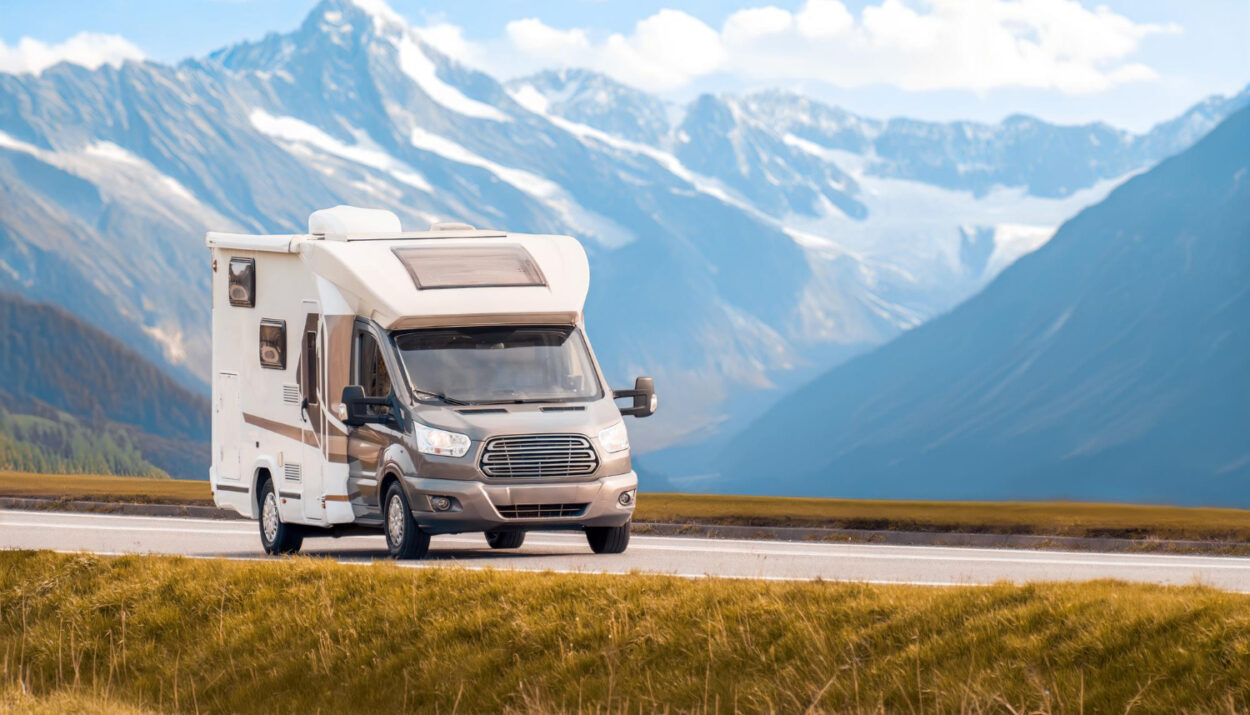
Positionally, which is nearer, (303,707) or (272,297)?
(303,707)

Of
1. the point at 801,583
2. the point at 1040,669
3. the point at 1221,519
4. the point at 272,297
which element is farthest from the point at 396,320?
the point at 1221,519

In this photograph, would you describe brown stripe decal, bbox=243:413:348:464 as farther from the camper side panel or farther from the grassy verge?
the grassy verge

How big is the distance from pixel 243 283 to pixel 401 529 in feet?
15.6

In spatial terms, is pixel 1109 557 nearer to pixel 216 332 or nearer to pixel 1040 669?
pixel 1040 669

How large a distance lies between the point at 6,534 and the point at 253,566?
30.6ft

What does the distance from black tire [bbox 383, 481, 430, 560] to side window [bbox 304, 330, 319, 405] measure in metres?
1.67

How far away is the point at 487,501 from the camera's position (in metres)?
18.9

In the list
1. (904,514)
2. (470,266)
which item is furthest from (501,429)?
(904,514)

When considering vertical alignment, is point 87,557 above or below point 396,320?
below

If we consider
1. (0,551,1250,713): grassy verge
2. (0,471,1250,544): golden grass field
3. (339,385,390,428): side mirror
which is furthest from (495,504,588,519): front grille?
(0,471,1250,544): golden grass field

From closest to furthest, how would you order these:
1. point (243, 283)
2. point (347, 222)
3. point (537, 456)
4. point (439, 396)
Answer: point (537, 456), point (439, 396), point (347, 222), point (243, 283)

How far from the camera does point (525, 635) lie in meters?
15.8

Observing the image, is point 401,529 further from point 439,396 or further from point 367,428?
point 439,396

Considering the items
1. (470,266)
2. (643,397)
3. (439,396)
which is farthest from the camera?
(470,266)
